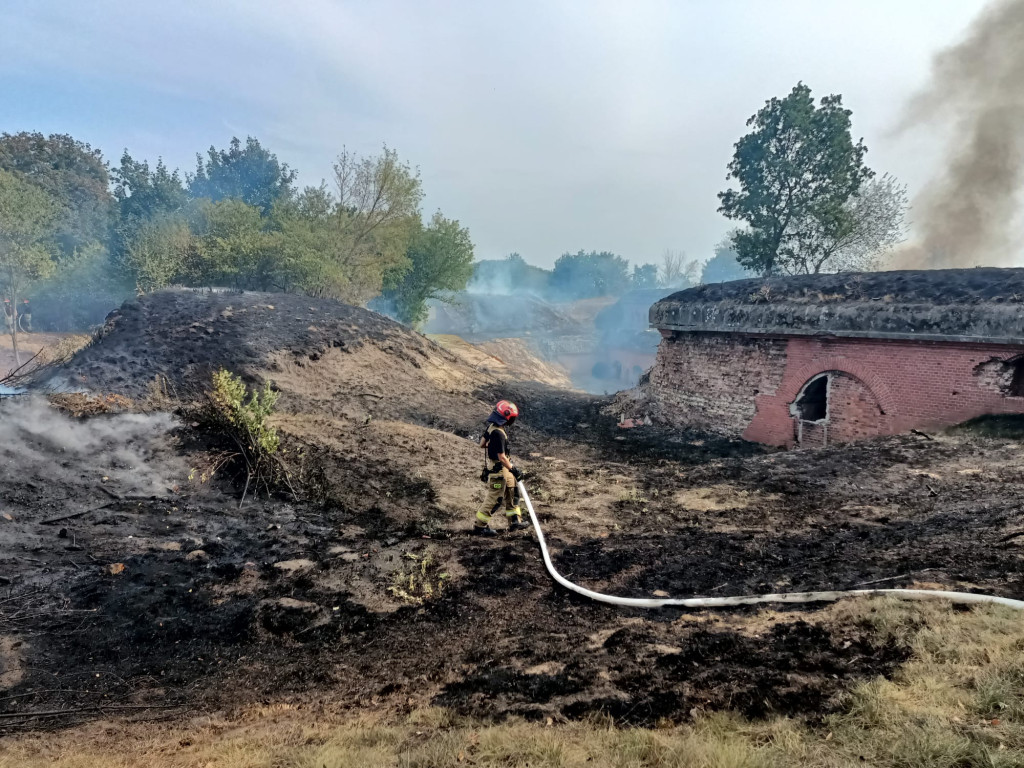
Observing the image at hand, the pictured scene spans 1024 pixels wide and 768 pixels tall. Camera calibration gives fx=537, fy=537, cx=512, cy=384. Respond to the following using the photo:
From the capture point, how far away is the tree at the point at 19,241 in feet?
83.4

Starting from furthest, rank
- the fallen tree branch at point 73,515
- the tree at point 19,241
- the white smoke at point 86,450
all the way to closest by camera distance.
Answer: the tree at point 19,241 < the white smoke at point 86,450 < the fallen tree branch at point 73,515

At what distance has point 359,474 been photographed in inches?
350

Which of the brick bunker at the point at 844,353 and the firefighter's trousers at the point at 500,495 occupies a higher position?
the brick bunker at the point at 844,353

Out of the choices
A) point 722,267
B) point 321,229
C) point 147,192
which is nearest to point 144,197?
point 147,192

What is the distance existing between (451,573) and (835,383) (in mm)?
9804

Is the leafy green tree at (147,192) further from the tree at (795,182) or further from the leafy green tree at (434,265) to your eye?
the tree at (795,182)

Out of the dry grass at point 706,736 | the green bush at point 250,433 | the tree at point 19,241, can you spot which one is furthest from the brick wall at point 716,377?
the tree at point 19,241

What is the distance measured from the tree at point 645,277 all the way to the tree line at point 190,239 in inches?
2777

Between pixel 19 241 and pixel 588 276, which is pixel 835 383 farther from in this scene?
pixel 588 276

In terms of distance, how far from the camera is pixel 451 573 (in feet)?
19.6

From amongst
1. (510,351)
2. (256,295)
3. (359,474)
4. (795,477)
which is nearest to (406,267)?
(510,351)

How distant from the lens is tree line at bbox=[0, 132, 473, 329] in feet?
76.3

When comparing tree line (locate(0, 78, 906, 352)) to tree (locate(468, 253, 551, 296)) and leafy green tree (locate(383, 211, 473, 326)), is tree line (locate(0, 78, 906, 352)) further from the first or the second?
tree (locate(468, 253, 551, 296))

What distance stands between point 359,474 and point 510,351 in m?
26.8
